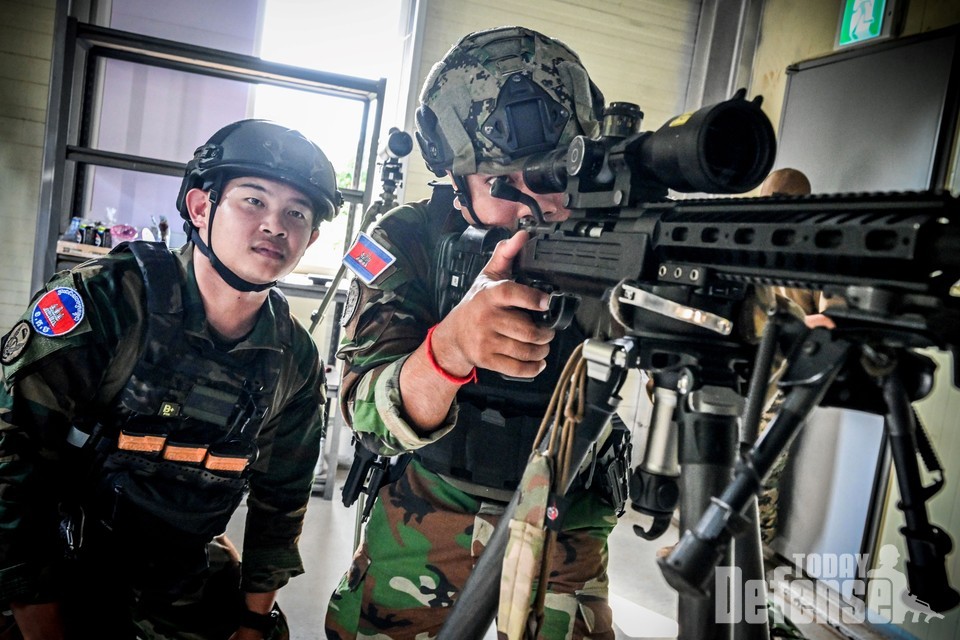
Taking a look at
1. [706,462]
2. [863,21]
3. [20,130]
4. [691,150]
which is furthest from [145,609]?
[863,21]

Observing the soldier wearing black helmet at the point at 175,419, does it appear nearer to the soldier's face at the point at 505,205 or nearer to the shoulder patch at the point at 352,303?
the shoulder patch at the point at 352,303

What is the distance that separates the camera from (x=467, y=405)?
1.36 m

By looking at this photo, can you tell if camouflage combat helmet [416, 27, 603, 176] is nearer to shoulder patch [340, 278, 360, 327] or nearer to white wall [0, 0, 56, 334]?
shoulder patch [340, 278, 360, 327]

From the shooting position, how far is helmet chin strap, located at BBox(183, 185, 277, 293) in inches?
62.6

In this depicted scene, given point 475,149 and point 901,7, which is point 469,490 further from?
point 901,7

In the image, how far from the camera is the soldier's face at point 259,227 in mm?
1576

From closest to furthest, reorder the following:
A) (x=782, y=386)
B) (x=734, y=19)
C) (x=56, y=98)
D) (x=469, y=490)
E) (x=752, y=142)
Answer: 1. (x=782, y=386)
2. (x=752, y=142)
3. (x=469, y=490)
4. (x=56, y=98)
5. (x=734, y=19)

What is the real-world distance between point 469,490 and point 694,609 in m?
0.65

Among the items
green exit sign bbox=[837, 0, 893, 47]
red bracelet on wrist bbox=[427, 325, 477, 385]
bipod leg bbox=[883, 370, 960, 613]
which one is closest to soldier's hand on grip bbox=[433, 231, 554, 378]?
red bracelet on wrist bbox=[427, 325, 477, 385]

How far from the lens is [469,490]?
1.34 m

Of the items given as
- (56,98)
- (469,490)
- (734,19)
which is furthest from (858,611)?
(56,98)

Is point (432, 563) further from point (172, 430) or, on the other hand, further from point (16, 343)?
point (16, 343)

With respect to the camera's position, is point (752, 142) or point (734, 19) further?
point (734, 19)

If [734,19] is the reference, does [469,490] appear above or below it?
below
